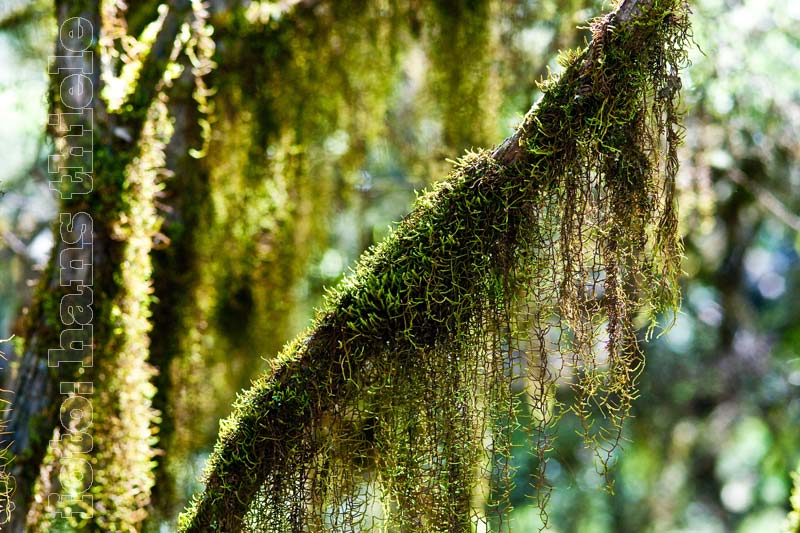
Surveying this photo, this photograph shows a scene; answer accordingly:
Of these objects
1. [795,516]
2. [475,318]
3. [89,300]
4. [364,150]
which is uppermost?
[364,150]

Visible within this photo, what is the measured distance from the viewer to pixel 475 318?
1.64m

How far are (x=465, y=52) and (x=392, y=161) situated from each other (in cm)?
290

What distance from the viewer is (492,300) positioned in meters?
1.63

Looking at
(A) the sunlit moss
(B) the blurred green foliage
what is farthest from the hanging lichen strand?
(B) the blurred green foliage

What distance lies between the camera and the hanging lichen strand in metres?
1.58

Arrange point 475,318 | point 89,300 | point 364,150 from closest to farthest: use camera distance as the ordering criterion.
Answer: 1. point 475,318
2. point 89,300
3. point 364,150

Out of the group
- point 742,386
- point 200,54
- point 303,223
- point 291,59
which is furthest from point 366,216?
point 742,386

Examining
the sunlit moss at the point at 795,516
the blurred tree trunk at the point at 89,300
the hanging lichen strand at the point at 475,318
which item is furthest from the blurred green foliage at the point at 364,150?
the hanging lichen strand at the point at 475,318

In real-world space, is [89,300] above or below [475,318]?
above

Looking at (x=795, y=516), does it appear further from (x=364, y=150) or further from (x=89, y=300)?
(x=364, y=150)

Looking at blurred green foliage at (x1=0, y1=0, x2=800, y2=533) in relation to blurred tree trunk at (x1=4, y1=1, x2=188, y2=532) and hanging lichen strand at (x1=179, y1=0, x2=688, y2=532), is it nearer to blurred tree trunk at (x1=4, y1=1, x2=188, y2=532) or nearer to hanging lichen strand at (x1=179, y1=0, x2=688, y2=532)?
blurred tree trunk at (x1=4, y1=1, x2=188, y2=532)

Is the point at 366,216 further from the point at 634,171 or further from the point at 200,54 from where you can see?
the point at 634,171

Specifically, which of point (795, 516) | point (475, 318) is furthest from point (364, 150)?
point (795, 516)

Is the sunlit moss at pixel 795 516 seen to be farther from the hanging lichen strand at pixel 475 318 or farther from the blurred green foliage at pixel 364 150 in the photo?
the hanging lichen strand at pixel 475 318
